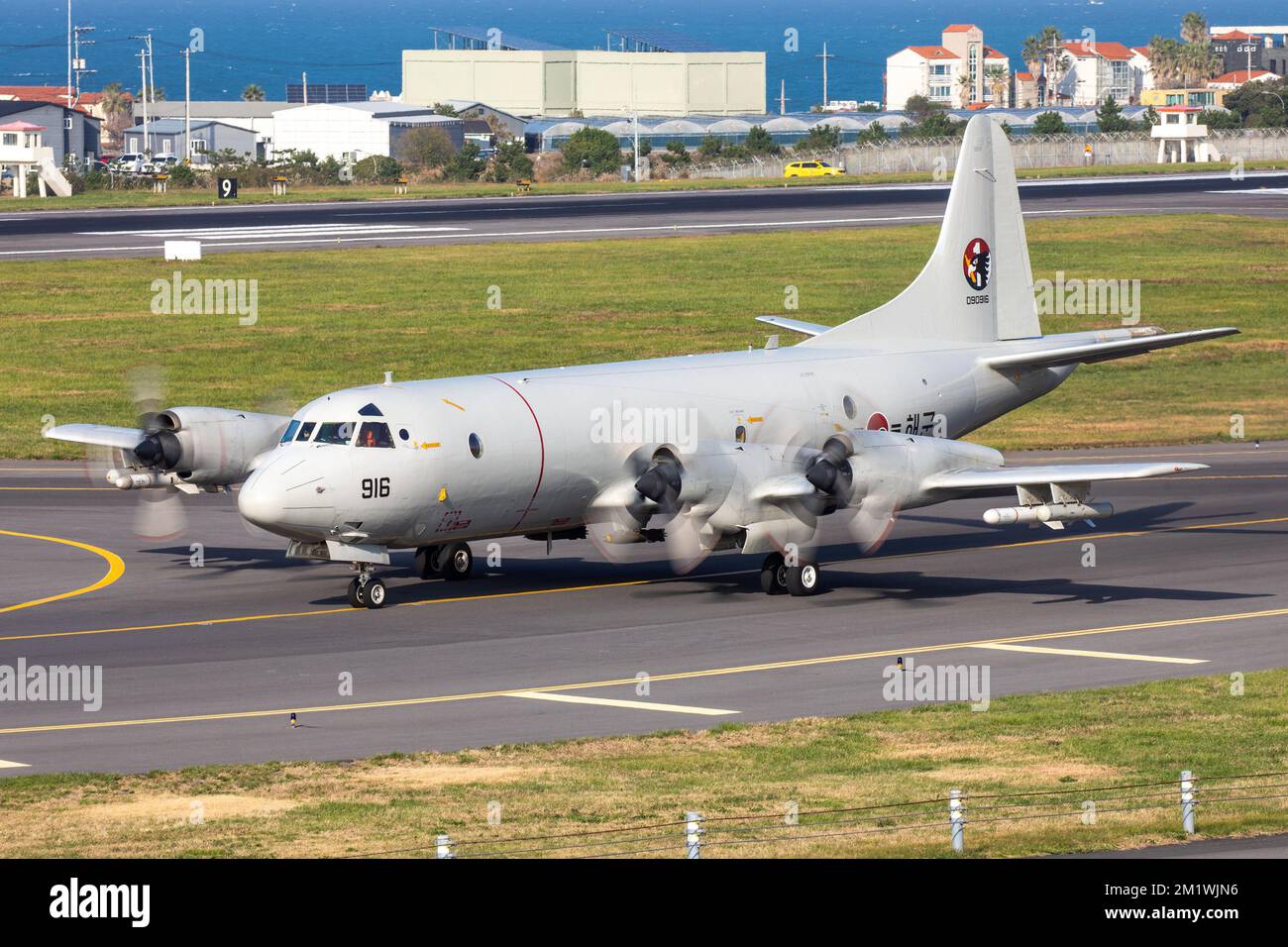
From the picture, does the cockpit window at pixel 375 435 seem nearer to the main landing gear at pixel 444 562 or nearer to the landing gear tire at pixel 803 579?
the main landing gear at pixel 444 562

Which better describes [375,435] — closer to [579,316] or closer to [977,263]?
[977,263]

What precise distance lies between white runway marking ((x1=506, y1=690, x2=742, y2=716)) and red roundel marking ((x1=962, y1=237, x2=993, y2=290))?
744 inches

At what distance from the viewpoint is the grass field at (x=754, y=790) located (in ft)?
66.3

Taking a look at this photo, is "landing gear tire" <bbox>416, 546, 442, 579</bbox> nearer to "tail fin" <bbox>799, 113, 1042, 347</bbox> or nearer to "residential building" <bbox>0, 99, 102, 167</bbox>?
"tail fin" <bbox>799, 113, 1042, 347</bbox>

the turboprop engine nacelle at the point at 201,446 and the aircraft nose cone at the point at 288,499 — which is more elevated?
the turboprop engine nacelle at the point at 201,446

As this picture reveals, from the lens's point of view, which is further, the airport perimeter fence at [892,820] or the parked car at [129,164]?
the parked car at [129,164]

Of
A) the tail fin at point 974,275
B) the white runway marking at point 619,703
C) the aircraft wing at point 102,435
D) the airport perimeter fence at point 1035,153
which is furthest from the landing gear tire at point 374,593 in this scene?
the airport perimeter fence at point 1035,153

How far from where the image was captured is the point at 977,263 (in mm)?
43312

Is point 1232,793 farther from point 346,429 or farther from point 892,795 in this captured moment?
point 346,429

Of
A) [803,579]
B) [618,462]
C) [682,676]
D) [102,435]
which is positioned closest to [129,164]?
[102,435]

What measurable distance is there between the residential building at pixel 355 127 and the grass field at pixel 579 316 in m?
95.7

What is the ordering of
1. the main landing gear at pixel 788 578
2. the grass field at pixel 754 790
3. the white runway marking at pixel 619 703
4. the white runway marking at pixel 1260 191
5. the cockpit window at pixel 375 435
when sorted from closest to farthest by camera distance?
the grass field at pixel 754 790, the white runway marking at pixel 619 703, the cockpit window at pixel 375 435, the main landing gear at pixel 788 578, the white runway marking at pixel 1260 191

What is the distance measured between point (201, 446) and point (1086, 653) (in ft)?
58.0

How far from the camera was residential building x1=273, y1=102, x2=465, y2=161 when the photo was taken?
7436 inches
